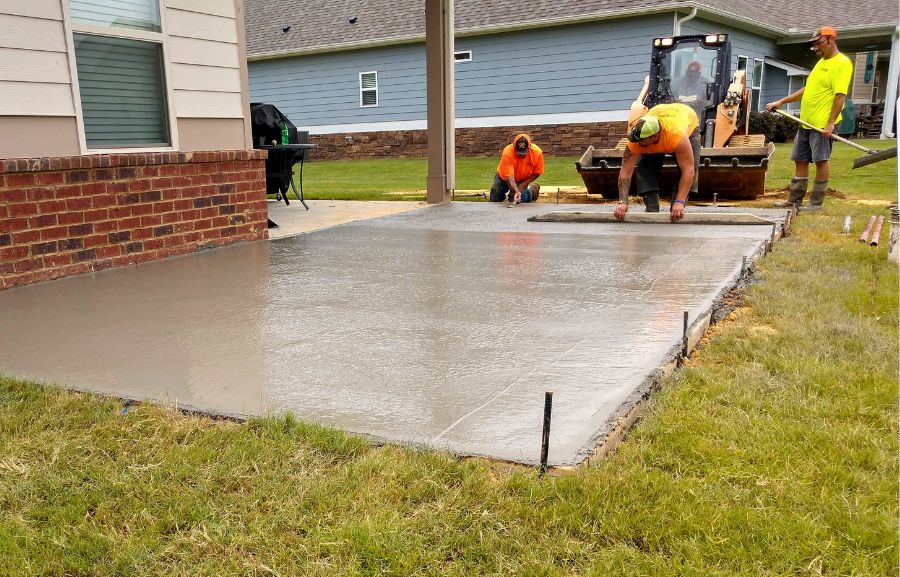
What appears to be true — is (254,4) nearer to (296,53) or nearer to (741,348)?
(296,53)

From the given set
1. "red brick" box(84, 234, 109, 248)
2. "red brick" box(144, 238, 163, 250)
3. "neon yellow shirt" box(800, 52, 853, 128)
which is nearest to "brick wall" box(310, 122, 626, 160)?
"neon yellow shirt" box(800, 52, 853, 128)

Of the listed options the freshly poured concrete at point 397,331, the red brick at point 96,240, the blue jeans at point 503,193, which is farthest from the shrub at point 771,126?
the red brick at point 96,240

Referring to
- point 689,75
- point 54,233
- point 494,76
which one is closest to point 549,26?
point 494,76

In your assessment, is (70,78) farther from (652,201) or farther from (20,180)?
(652,201)

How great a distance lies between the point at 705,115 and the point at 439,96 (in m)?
3.84

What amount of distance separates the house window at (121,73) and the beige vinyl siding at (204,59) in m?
0.14

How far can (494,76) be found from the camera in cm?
1872

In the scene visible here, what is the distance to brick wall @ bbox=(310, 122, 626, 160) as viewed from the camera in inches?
690

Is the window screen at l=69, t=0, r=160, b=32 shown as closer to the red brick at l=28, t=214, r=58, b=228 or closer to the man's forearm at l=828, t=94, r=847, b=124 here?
the red brick at l=28, t=214, r=58, b=228

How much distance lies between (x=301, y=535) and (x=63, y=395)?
1.38m

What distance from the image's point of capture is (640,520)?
186 cm

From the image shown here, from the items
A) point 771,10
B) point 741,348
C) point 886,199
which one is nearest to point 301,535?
point 741,348

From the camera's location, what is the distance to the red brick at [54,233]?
488 centimetres

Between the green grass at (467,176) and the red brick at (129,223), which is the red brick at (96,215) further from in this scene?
the green grass at (467,176)
